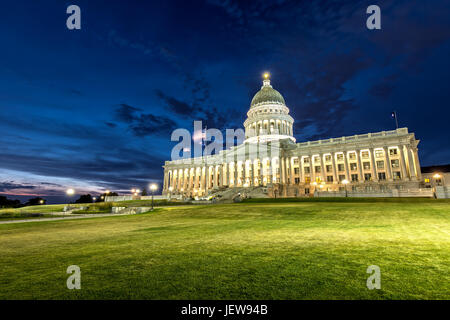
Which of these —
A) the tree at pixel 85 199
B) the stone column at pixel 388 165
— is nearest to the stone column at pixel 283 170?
the stone column at pixel 388 165

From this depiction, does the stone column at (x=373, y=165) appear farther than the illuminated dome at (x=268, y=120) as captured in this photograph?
No

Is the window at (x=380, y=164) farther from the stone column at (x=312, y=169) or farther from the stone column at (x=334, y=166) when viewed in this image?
the stone column at (x=312, y=169)

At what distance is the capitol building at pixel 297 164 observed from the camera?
61.3m

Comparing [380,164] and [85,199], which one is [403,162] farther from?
[85,199]

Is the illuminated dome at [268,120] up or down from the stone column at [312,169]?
up

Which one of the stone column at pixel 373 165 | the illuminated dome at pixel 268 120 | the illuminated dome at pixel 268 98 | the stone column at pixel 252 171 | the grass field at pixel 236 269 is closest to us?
the grass field at pixel 236 269

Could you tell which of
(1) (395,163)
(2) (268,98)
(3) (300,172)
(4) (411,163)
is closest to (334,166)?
(3) (300,172)

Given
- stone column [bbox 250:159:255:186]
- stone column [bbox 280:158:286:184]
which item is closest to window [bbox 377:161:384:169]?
stone column [bbox 280:158:286:184]

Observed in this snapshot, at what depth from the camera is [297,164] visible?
7781cm

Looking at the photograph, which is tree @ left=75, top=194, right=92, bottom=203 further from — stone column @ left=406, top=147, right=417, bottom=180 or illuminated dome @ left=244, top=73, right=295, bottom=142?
stone column @ left=406, top=147, right=417, bottom=180

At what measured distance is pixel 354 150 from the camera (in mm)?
67562

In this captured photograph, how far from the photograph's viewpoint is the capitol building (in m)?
61.3
